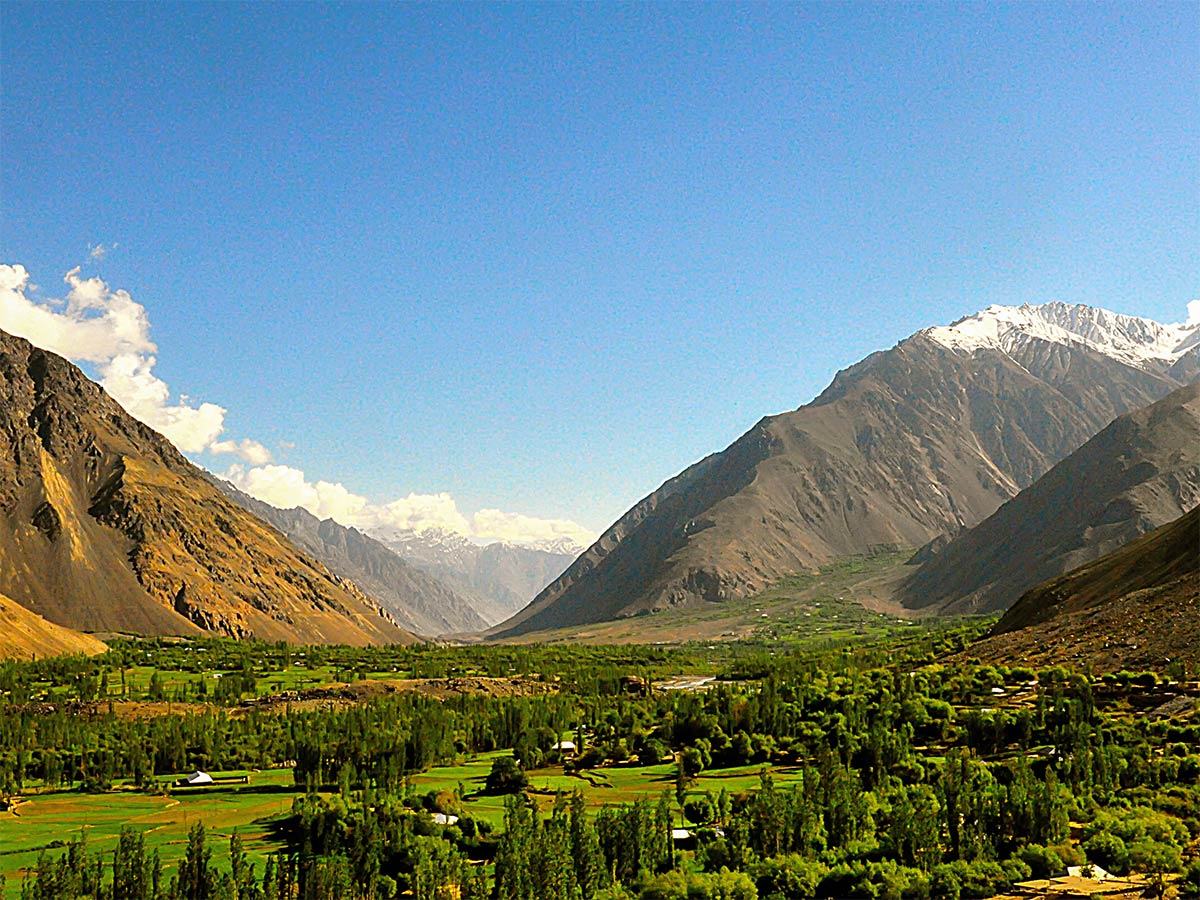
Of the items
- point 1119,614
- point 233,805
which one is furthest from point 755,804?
point 1119,614

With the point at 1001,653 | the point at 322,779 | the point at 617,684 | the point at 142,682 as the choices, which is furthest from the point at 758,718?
the point at 142,682

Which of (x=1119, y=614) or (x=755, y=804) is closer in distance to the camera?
(x=755, y=804)

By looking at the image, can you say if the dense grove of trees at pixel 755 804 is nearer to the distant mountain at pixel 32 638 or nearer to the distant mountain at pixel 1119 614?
the distant mountain at pixel 1119 614

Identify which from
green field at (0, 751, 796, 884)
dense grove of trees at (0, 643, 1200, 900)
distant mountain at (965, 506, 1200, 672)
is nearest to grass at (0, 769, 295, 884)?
green field at (0, 751, 796, 884)

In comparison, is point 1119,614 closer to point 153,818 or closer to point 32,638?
point 153,818

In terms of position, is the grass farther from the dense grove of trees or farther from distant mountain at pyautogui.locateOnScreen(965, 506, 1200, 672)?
distant mountain at pyautogui.locateOnScreen(965, 506, 1200, 672)
